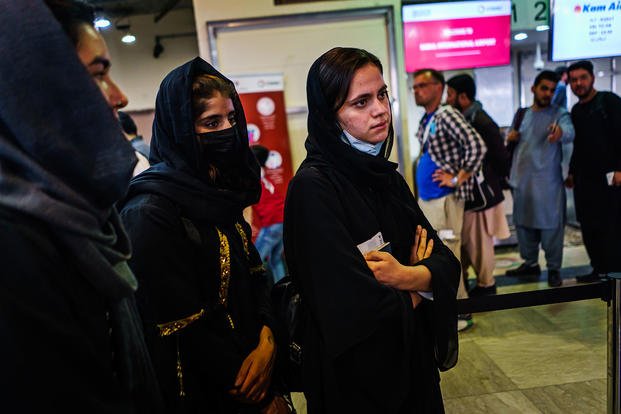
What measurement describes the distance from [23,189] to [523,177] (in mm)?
4558

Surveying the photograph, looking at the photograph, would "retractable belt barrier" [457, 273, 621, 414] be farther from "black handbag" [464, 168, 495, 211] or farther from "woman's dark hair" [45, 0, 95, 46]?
"black handbag" [464, 168, 495, 211]

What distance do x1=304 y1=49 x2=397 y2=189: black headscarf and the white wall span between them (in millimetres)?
9045

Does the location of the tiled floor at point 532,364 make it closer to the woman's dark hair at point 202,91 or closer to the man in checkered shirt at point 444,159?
the man in checkered shirt at point 444,159

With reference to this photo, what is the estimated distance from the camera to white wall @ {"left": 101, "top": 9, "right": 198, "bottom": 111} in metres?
9.62

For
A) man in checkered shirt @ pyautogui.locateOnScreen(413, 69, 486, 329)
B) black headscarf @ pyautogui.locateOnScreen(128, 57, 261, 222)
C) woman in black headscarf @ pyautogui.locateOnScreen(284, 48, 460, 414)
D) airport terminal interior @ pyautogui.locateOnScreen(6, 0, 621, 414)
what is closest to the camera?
woman in black headscarf @ pyautogui.locateOnScreen(284, 48, 460, 414)

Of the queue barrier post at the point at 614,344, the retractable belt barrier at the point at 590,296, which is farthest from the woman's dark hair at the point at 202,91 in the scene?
the queue barrier post at the point at 614,344

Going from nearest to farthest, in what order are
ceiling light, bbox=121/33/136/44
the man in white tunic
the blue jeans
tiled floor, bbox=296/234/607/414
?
1. tiled floor, bbox=296/234/607/414
2. the blue jeans
3. the man in white tunic
4. ceiling light, bbox=121/33/136/44

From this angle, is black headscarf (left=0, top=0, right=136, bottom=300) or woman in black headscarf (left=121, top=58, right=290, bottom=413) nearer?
black headscarf (left=0, top=0, right=136, bottom=300)

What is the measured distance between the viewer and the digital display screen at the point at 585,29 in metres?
4.39

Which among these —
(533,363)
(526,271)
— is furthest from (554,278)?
(533,363)

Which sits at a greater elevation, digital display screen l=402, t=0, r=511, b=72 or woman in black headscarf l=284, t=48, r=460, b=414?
digital display screen l=402, t=0, r=511, b=72

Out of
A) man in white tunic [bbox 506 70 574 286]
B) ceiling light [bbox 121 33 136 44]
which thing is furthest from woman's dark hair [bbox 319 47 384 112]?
ceiling light [bbox 121 33 136 44]

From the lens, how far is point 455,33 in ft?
14.9

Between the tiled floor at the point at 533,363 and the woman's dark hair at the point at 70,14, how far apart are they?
101 inches
